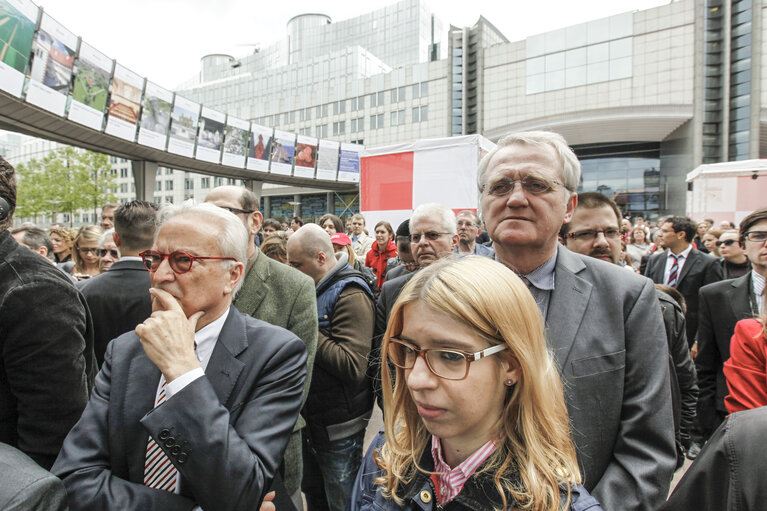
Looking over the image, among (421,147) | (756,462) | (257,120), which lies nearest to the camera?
(756,462)

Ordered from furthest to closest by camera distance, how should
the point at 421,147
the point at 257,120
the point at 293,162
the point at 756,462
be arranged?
the point at 257,120, the point at 293,162, the point at 421,147, the point at 756,462

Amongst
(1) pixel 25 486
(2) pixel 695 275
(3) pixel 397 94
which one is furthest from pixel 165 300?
Result: (3) pixel 397 94

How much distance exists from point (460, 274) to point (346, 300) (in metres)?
1.61

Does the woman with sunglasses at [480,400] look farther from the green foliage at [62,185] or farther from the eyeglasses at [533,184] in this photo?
the green foliage at [62,185]

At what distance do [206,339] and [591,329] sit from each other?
4.61ft

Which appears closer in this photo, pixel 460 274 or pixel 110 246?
pixel 460 274

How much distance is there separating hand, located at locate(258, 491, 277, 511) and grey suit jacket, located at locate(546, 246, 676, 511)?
42.1 inches

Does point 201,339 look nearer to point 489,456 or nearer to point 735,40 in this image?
point 489,456

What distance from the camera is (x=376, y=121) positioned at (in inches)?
2004

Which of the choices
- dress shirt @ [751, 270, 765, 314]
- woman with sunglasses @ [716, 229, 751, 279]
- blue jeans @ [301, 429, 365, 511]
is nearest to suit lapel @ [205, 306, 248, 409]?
blue jeans @ [301, 429, 365, 511]

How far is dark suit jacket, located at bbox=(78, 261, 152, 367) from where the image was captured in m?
2.51

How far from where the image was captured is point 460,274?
117 cm

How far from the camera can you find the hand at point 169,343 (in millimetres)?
1339

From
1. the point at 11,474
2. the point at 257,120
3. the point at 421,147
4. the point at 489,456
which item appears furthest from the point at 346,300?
the point at 257,120
